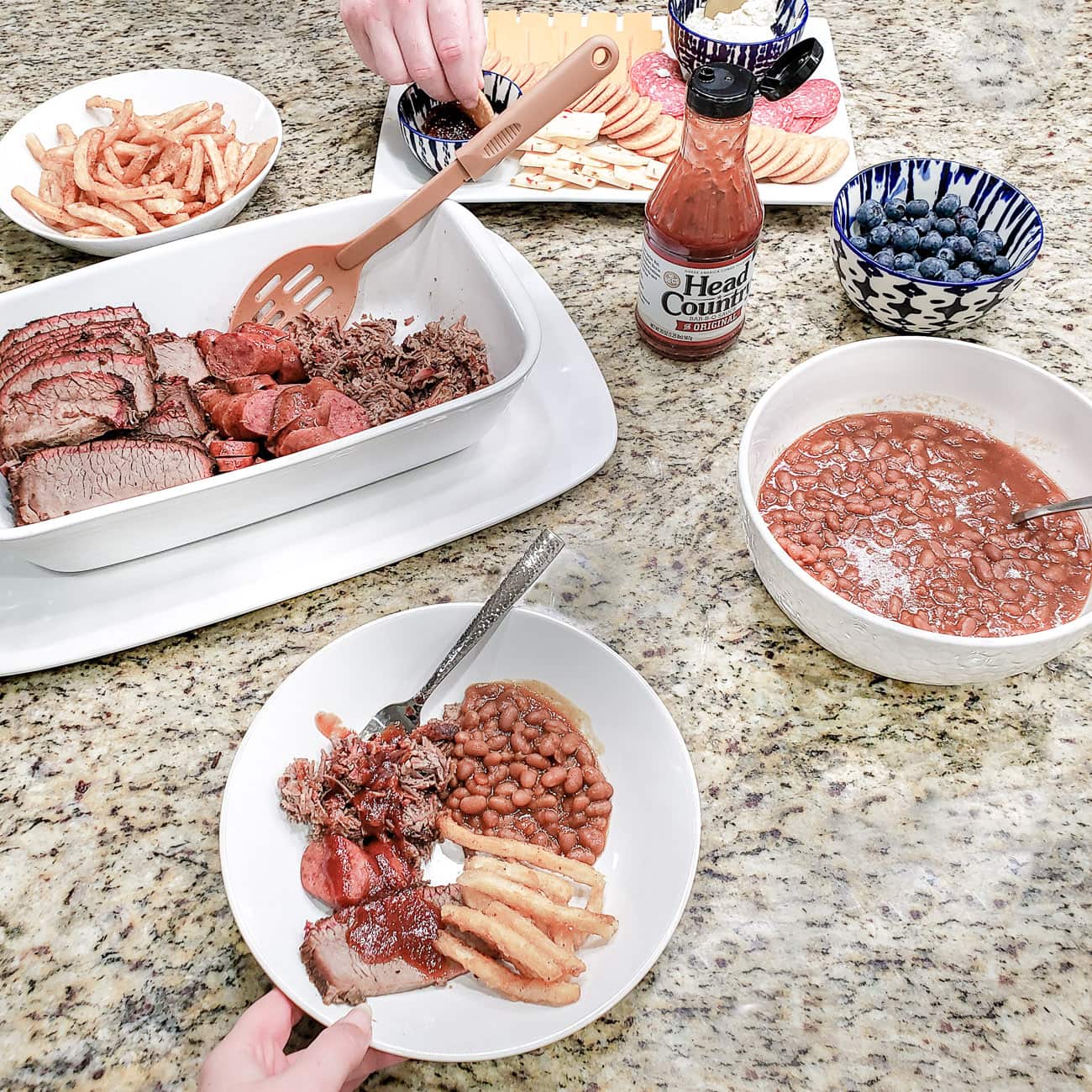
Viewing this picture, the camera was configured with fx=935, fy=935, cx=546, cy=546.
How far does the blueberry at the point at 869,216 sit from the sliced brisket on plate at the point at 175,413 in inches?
54.4

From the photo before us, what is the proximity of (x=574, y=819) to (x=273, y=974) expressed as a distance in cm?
45

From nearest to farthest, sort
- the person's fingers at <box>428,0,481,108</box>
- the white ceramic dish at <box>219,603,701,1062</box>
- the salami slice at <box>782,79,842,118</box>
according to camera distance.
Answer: the white ceramic dish at <box>219,603,701,1062</box>, the person's fingers at <box>428,0,481,108</box>, the salami slice at <box>782,79,842,118</box>

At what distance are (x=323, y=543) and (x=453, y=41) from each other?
1.13 metres

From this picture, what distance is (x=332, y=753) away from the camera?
136 cm

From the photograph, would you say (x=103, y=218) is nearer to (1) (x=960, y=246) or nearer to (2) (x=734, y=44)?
(2) (x=734, y=44)

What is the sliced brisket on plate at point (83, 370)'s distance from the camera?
1630 mm

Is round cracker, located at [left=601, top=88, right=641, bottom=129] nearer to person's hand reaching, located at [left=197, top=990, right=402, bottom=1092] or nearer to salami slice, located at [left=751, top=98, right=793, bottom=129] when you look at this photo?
salami slice, located at [left=751, top=98, right=793, bottom=129]

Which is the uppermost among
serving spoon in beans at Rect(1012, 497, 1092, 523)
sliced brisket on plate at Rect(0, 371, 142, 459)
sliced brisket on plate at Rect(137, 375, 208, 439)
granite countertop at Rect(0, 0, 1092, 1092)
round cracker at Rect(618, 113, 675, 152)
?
sliced brisket on plate at Rect(0, 371, 142, 459)

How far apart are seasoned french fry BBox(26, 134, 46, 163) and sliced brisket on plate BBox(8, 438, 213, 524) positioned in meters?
1.06

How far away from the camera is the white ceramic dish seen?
1117 mm

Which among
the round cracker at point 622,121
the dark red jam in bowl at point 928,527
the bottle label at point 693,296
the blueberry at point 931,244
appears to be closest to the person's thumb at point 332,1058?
the dark red jam in bowl at point 928,527

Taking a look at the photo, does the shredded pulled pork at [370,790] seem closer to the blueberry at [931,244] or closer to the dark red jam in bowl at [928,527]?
the dark red jam in bowl at [928,527]

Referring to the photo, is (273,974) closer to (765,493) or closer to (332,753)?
(332,753)

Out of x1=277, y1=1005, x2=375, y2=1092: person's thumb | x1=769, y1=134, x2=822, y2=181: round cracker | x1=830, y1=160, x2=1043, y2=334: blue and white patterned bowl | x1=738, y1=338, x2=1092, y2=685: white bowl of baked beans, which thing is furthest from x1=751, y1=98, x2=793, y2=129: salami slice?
x1=277, y1=1005, x2=375, y2=1092: person's thumb
